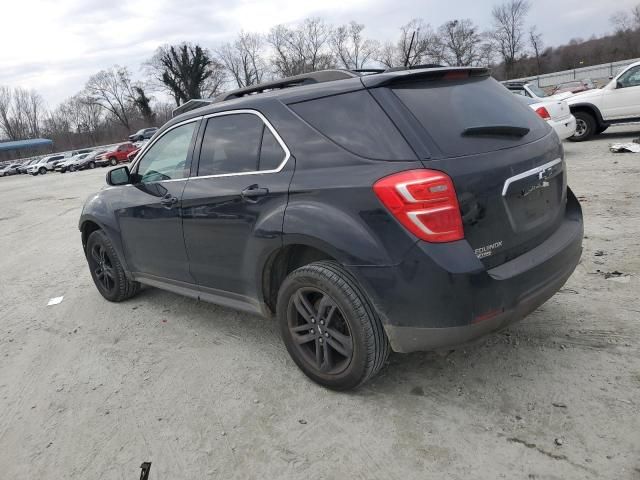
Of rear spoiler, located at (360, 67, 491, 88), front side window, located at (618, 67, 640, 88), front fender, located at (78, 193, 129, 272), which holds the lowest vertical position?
front fender, located at (78, 193, 129, 272)

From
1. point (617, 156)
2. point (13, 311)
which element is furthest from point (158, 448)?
point (617, 156)

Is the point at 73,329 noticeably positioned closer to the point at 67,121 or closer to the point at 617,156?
the point at 617,156

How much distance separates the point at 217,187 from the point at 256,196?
1.41 ft

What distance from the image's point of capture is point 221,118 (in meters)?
3.56

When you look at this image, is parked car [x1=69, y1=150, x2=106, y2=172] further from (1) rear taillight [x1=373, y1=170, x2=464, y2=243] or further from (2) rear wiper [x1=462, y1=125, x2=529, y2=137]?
(1) rear taillight [x1=373, y1=170, x2=464, y2=243]

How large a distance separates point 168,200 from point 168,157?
47cm

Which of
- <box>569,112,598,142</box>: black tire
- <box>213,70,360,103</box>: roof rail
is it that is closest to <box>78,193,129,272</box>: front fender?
<box>213,70,360,103</box>: roof rail

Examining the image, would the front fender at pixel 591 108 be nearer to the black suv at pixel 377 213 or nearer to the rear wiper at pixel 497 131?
the black suv at pixel 377 213

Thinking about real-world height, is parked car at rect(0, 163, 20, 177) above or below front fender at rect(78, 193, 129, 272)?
above

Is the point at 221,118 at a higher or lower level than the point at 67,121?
lower

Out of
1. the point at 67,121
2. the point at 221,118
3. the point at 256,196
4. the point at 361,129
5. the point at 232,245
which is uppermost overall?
the point at 67,121

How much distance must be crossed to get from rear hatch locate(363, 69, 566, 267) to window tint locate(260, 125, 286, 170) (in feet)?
2.42

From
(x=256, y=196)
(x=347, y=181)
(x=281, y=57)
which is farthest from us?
(x=281, y=57)

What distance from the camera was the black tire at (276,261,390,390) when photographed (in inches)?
106
